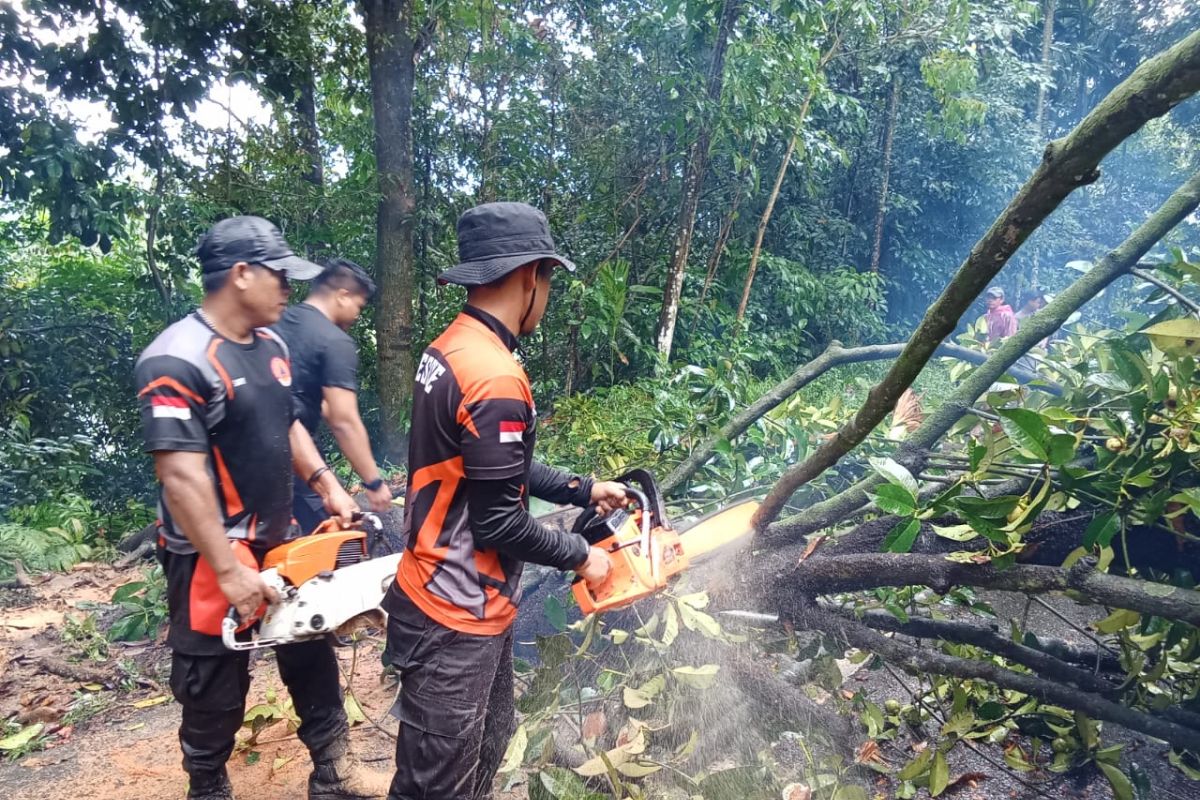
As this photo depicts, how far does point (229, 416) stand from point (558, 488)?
986 millimetres

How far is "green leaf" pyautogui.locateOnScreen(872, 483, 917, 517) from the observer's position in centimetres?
183

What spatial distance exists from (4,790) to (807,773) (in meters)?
2.95

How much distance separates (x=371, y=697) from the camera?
3.51 metres

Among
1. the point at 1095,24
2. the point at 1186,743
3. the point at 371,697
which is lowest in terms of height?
the point at 371,697

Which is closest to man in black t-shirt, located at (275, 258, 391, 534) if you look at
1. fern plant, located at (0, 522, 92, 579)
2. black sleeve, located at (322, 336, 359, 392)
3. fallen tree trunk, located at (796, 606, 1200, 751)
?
black sleeve, located at (322, 336, 359, 392)

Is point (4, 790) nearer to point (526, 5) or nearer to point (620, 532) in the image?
point (620, 532)

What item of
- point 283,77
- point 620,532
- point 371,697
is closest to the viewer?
point 620,532

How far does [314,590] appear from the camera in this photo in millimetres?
2305

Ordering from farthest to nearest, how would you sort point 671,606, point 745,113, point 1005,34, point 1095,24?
point 1095,24, point 1005,34, point 745,113, point 671,606

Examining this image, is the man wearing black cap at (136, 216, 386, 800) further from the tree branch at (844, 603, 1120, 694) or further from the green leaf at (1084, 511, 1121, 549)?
the green leaf at (1084, 511, 1121, 549)

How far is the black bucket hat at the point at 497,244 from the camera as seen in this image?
1903 millimetres

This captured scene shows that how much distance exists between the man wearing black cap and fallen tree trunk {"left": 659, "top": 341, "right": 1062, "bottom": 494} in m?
1.59

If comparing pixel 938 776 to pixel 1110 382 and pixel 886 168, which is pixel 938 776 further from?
pixel 886 168

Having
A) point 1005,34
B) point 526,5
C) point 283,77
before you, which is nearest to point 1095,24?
point 1005,34
